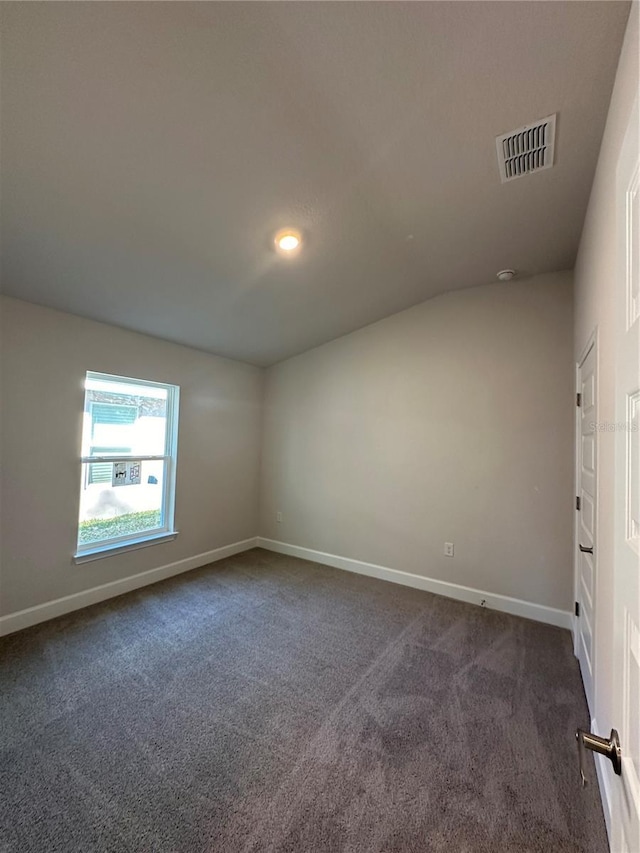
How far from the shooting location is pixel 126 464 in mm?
3346

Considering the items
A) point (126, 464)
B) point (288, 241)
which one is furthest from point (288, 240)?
point (126, 464)

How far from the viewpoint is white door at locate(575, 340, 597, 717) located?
1.96 m

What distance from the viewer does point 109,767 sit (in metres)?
1.57

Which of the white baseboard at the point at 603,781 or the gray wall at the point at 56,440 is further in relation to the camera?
the gray wall at the point at 56,440

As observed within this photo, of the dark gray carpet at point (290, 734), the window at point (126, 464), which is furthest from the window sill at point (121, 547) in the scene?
the dark gray carpet at point (290, 734)

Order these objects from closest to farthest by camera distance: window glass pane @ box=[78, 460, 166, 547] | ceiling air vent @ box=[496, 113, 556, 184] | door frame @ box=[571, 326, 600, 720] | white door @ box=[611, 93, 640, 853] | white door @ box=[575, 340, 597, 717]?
white door @ box=[611, 93, 640, 853] < ceiling air vent @ box=[496, 113, 556, 184] < door frame @ box=[571, 326, 600, 720] < white door @ box=[575, 340, 597, 717] < window glass pane @ box=[78, 460, 166, 547]

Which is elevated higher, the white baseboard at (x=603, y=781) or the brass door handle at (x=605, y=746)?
the brass door handle at (x=605, y=746)

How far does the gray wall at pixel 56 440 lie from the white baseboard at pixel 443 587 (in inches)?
50.6

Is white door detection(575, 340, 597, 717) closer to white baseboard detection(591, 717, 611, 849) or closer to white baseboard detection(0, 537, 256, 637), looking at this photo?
white baseboard detection(591, 717, 611, 849)

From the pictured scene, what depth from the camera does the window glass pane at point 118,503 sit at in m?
3.05

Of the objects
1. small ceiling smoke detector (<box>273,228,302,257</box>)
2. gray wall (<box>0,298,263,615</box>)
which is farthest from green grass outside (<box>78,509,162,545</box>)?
small ceiling smoke detector (<box>273,228,302,257</box>)

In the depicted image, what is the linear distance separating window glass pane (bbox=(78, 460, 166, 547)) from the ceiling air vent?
3525mm

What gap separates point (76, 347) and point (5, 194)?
4.37ft

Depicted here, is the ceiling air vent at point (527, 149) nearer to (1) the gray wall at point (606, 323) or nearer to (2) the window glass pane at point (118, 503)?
(1) the gray wall at point (606, 323)
